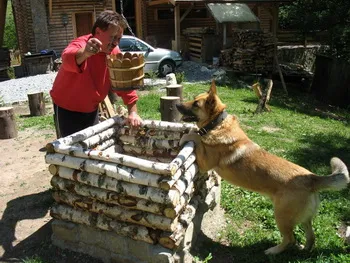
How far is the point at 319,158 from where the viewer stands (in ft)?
21.9

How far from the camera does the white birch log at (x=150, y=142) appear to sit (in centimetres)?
435

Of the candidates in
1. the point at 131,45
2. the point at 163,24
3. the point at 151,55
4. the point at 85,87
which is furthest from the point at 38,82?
the point at 85,87

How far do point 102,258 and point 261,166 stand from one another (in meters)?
1.90

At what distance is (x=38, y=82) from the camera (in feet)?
49.9

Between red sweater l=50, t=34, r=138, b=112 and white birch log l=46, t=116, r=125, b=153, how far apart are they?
263mm

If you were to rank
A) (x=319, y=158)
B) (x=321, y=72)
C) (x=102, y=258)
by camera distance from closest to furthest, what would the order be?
(x=102, y=258) → (x=319, y=158) → (x=321, y=72)

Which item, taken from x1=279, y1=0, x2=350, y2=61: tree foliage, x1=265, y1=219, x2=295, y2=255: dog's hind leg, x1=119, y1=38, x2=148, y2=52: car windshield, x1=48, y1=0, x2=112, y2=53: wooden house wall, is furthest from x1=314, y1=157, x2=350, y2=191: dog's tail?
x1=48, y1=0, x2=112, y2=53: wooden house wall

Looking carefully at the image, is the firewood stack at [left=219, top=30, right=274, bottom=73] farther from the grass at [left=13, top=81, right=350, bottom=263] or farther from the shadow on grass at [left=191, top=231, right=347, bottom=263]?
the shadow on grass at [left=191, top=231, right=347, bottom=263]

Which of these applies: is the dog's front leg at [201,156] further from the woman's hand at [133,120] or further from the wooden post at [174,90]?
the wooden post at [174,90]

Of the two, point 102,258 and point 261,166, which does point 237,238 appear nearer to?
point 261,166

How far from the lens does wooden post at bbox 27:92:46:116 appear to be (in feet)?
31.9

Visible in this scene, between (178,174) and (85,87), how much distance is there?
149 cm

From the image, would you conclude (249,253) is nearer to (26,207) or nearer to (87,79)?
(87,79)

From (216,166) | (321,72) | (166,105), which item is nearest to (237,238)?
(216,166)
